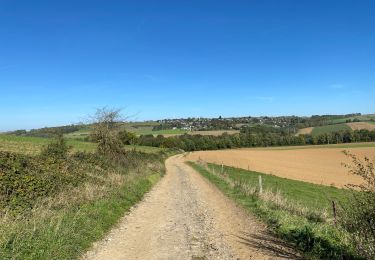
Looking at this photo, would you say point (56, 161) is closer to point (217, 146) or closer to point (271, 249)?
point (271, 249)

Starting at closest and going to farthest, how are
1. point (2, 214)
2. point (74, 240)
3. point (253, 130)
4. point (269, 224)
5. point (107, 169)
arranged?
1. point (74, 240)
2. point (2, 214)
3. point (269, 224)
4. point (107, 169)
5. point (253, 130)

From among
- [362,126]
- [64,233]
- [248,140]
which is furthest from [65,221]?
[362,126]

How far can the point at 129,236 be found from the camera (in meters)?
11.0

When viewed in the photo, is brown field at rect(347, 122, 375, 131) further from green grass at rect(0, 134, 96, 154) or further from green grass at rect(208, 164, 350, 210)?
green grass at rect(208, 164, 350, 210)

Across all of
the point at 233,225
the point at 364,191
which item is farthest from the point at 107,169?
the point at 364,191

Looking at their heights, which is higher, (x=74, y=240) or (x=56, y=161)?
(x=56, y=161)

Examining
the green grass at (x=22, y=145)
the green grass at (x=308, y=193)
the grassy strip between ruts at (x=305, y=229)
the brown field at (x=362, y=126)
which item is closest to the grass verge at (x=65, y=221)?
the grassy strip between ruts at (x=305, y=229)

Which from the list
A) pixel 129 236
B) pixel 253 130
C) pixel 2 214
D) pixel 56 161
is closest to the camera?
pixel 2 214

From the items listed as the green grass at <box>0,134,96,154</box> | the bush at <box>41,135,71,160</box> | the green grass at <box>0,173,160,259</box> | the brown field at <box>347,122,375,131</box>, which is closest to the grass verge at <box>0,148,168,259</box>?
the green grass at <box>0,173,160,259</box>

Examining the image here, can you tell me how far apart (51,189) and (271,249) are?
25.6 ft

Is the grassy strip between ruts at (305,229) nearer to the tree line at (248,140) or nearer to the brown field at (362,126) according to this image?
the tree line at (248,140)

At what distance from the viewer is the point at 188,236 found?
36.5 ft

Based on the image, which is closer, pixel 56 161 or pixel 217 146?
pixel 56 161

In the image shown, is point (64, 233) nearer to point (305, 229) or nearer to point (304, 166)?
point (305, 229)
